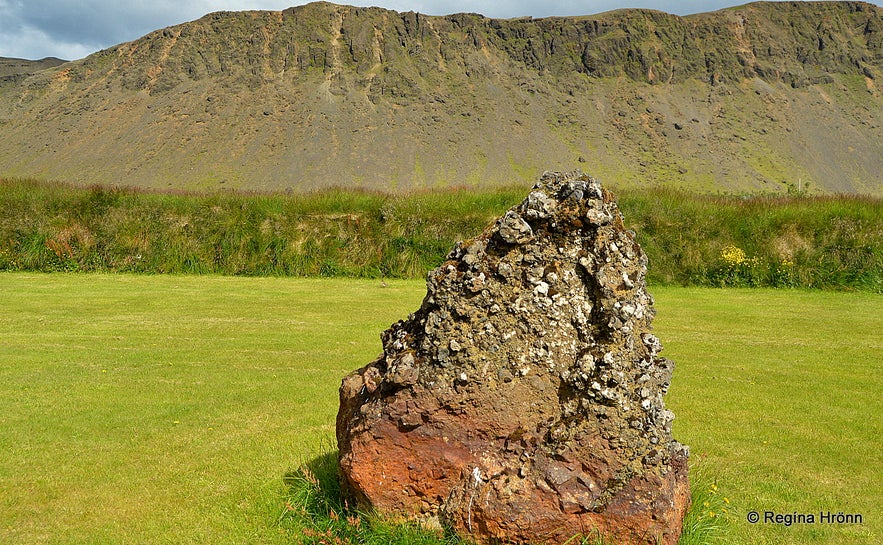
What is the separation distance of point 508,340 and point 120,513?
321 centimetres

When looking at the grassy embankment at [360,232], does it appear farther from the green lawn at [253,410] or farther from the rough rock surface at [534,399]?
the rough rock surface at [534,399]

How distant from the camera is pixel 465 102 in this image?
10588 centimetres

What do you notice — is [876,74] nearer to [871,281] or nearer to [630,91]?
[630,91]

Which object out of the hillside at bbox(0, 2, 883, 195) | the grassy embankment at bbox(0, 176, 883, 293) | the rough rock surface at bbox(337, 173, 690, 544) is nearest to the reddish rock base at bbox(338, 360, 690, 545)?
the rough rock surface at bbox(337, 173, 690, 544)

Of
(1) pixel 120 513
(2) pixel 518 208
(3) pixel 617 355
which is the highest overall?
(2) pixel 518 208

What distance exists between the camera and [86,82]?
117688 mm

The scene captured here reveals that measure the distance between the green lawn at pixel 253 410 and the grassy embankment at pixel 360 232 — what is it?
501 cm

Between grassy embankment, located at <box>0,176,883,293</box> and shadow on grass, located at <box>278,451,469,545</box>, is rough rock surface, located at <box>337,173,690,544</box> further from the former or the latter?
grassy embankment, located at <box>0,176,883,293</box>

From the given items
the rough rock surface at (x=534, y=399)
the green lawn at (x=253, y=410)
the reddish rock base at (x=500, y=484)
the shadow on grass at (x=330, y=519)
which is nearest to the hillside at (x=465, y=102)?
the green lawn at (x=253, y=410)

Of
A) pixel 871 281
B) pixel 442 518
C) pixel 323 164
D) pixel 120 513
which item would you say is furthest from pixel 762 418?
pixel 323 164

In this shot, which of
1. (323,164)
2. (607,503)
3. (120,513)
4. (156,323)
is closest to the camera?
(607,503)

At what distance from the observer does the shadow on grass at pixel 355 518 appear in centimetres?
387

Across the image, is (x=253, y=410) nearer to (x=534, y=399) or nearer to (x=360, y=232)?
(x=534, y=399)

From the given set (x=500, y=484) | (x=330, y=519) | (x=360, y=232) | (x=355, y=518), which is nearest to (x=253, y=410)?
(x=330, y=519)
